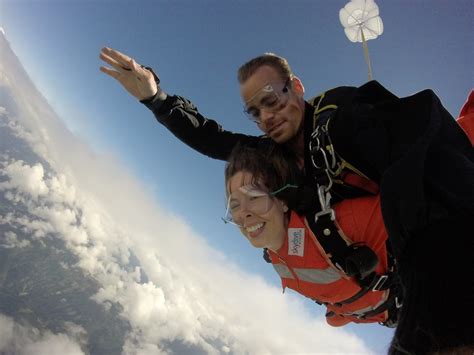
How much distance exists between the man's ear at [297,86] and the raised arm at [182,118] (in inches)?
24.9

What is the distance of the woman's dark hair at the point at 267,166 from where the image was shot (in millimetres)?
2400

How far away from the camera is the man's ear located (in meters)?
2.74

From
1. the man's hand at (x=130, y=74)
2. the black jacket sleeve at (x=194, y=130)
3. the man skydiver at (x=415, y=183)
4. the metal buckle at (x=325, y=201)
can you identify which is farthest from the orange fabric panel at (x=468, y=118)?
the man's hand at (x=130, y=74)

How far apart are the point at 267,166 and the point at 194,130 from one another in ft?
3.98

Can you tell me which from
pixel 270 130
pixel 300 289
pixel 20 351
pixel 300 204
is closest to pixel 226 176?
pixel 270 130

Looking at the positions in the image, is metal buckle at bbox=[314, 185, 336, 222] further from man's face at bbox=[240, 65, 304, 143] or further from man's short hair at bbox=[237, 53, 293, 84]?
man's short hair at bbox=[237, 53, 293, 84]

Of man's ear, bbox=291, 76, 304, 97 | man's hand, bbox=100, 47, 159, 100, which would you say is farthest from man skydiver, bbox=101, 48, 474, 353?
man's hand, bbox=100, 47, 159, 100

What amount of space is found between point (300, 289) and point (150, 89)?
243 centimetres

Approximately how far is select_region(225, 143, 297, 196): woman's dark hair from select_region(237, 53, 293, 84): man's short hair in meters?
0.67

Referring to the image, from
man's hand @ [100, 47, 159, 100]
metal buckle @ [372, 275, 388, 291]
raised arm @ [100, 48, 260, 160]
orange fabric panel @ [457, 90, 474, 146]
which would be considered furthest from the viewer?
raised arm @ [100, 48, 260, 160]

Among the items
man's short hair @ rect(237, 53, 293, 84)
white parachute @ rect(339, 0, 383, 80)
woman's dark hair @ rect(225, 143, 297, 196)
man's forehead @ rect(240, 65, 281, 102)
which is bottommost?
woman's dark hair @ rect(225, 143, 297, 196)

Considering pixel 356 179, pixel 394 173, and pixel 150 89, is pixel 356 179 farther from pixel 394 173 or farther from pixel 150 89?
pixel 150 89

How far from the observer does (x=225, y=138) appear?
11.0 ft

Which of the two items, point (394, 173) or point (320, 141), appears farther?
point (320, 141)
